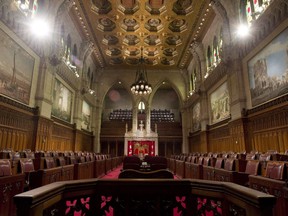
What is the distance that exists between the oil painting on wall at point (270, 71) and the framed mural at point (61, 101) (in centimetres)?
1050

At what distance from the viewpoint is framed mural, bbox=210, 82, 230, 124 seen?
11977mm

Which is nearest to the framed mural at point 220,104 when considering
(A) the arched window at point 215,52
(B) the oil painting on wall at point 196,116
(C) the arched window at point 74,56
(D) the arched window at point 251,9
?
(A) the arched window at point 215,52

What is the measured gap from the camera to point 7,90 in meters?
7.82

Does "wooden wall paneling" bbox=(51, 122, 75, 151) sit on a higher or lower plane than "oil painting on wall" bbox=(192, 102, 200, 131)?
lower

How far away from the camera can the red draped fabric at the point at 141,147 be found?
70.5 feet

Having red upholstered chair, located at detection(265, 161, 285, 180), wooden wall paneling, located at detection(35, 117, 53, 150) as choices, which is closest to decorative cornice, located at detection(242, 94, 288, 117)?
red upholstered chair, located at detection(265, 161, 285, 180)

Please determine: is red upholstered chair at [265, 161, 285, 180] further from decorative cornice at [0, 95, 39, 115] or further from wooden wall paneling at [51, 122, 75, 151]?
wooden wall paneling at [51, 122, 75, 151]

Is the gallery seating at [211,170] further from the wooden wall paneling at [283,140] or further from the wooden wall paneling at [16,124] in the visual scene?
the wooden wall paneling at [16,124]

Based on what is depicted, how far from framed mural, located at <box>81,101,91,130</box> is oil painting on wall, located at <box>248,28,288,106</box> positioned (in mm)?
13318

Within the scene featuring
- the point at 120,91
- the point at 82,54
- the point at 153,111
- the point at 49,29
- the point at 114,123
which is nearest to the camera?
the point at 49,29

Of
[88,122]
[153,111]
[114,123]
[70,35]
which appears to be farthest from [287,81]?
[153,111]

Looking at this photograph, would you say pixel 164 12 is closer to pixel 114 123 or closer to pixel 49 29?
pixel 49 29

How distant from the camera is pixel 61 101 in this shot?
12914 millimetres

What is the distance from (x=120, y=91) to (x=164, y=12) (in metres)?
16.8
